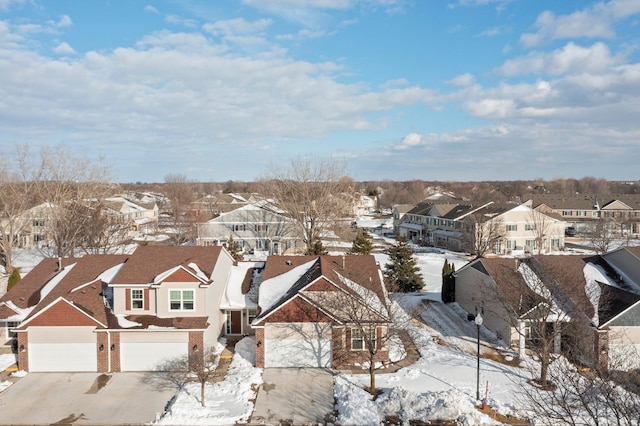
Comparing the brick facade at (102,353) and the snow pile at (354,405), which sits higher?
the brick facade at (102,353)

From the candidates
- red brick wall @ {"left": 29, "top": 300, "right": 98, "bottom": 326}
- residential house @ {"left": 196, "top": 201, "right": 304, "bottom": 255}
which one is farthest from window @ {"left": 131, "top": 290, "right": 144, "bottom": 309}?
residential house @ {"left": 196, "top": 201, "right": 304, "bottom": 255}

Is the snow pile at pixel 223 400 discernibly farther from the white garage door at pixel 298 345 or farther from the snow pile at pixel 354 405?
the snow pile at pixel 354 405

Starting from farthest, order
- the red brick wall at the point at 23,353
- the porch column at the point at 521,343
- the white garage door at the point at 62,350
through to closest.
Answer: the porch column at the point at 521,343 < the white garage door at the point at 62,350 < the red brick wall at the point at 23,353

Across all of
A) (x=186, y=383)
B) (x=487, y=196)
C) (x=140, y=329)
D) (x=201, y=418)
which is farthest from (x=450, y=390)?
(x=487, y=196)

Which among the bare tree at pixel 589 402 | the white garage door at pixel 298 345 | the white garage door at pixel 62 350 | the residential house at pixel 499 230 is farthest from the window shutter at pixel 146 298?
the residential house at pixel 499 230

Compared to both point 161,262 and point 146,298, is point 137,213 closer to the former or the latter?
point 161,262

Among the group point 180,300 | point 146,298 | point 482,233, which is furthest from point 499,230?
point 146,298

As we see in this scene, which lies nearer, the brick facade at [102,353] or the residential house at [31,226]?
the brick facade at [102,353]
